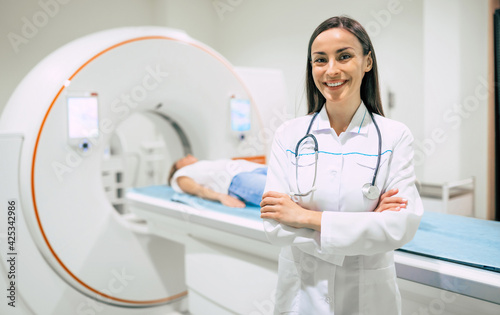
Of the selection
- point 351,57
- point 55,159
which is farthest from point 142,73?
point 351,57

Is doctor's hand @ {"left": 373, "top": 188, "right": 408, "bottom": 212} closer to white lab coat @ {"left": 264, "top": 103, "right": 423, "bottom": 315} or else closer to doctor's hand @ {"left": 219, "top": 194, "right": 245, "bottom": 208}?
white lab coat @ {"left": 264, "top": 103, "right": 423, "bottom": 315}

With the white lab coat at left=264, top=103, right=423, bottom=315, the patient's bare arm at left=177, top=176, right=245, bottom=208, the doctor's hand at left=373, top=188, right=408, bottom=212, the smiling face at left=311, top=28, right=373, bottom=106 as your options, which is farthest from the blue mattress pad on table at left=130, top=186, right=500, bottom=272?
the smiling face at left=311, top=28, right=373, bottom=106

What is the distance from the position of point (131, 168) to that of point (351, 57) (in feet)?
12.6

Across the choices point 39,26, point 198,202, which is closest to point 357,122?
point 198,202

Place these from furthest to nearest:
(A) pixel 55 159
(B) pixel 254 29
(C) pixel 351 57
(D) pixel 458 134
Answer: (B) pixel 254 29 → (D) pixel 458 134 → (A) pixel 55 159 → (C) pixel 351 57

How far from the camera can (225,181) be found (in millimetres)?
2102

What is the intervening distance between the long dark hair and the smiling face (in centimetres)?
2

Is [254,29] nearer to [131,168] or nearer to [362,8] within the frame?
[362,8]

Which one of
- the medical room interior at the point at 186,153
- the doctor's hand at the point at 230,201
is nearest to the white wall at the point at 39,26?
the medical room interior at the point at 186,153

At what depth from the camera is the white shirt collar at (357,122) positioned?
0.99m

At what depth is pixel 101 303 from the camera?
82.6 inches

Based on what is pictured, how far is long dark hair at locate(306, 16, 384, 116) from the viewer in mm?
971

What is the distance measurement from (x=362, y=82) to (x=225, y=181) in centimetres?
118

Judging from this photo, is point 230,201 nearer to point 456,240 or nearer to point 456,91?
point 456,240
